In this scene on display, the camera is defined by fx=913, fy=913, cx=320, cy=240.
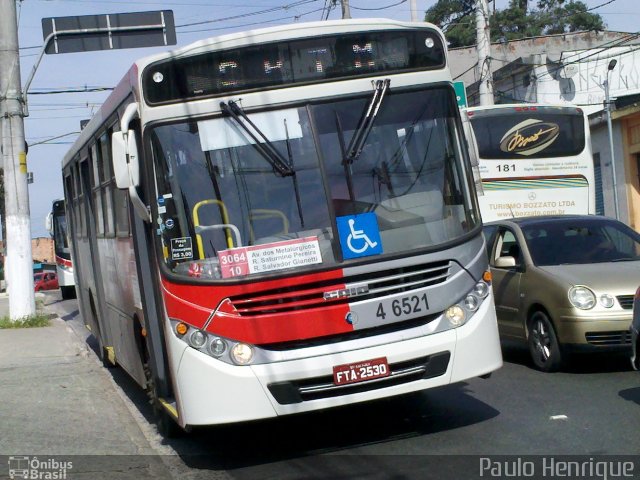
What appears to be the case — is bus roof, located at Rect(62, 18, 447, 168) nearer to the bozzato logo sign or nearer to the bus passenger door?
the bus passenger door

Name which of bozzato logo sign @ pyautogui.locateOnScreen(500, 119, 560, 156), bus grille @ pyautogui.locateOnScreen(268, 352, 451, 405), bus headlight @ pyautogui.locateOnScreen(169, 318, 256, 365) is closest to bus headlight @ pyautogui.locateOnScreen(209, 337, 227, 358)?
bus headlight @ pyautogui.locateOnScreen(169, 318, 256, 365)

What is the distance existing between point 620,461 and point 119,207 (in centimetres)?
483

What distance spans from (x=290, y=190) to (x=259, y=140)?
1.40ft

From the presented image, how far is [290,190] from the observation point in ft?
21.1

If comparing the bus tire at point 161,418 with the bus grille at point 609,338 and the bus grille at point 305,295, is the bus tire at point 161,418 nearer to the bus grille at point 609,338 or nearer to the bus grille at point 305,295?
the bus grille at point 305,295

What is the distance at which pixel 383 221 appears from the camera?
651 centimetres

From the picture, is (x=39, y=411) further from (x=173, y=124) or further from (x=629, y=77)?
(x=629, y=77)

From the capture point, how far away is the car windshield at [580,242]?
10141 millimetres

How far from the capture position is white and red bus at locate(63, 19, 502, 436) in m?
6.25

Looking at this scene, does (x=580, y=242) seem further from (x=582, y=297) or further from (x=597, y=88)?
(x=597, y=88)

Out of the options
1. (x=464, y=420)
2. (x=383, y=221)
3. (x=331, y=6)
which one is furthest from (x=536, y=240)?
(x=331, y=6)

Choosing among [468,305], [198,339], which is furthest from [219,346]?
[468,305]

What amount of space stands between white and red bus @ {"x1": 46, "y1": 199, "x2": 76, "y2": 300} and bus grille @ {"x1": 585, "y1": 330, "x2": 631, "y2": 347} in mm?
24107

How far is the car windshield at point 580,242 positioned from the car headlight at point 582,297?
0.87 meters
